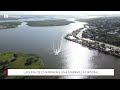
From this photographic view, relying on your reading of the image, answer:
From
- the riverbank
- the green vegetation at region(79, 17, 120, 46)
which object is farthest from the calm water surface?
the green vegetation at region(79, 17, 120, 46)

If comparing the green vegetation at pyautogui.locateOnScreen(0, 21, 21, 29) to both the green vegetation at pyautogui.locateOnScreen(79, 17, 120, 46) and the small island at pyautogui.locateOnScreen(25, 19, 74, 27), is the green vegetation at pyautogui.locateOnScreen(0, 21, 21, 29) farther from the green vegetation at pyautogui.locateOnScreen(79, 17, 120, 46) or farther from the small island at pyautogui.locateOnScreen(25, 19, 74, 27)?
the green vegetation at pyautogui.locateOnScreen(79, 17, 120, 46)

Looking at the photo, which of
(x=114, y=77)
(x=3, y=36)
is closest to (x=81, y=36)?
(x=114, y=77)

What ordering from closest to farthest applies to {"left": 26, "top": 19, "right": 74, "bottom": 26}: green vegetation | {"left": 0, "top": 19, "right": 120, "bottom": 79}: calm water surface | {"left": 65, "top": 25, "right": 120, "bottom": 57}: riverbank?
{"left": 0, "top": 19, "right": 120, "bottom": 79}: calm water surface < {"left": 65, "top": 25, "right": 120, "bottom": 57}: riverbank < {"left": 26, "top": 19, "right": 74, "bottom": 26}: green vegetation

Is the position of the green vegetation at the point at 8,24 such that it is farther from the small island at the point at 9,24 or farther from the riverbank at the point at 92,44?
the riverbank at the point at 92,44

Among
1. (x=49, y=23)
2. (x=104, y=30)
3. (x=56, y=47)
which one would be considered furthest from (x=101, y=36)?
(x=49, y=23)
